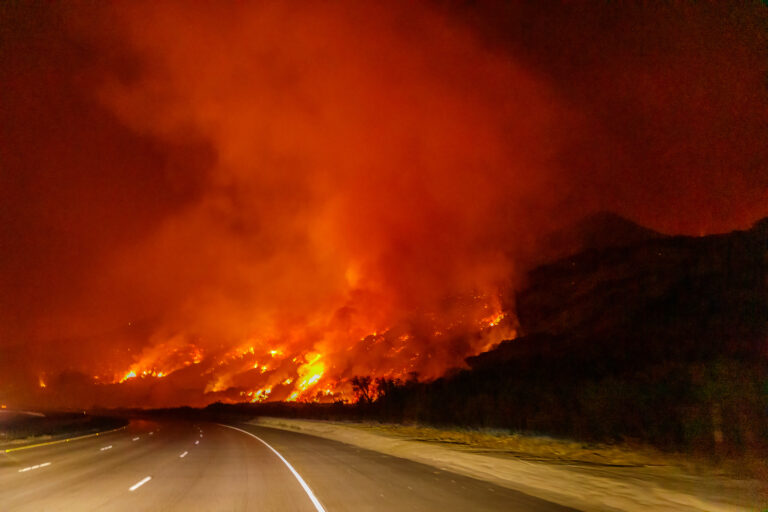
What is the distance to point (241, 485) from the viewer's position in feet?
52.8

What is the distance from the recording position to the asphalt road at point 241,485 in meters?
12.8

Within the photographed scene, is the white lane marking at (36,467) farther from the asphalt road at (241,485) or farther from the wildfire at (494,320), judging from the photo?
the wildfire at (494,320)

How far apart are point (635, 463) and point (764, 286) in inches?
1884

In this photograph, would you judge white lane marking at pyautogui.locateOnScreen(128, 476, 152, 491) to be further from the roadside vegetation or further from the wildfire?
the wildfire

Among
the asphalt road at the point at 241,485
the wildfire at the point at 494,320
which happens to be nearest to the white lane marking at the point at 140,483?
the asphalt road at the point at 241,485

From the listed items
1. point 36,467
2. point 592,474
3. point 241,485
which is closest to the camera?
point 592,474

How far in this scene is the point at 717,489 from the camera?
13.1 meters

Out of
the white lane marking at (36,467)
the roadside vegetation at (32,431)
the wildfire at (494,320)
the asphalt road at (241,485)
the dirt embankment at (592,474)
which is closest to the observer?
the dirt embankment at (592,474)

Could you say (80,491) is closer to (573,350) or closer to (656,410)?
(656,410)

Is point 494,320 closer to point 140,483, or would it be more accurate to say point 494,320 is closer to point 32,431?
point 32,431

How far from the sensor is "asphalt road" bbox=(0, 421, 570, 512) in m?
12.8

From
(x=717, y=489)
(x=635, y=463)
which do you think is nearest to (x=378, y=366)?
(x=635, y=463)

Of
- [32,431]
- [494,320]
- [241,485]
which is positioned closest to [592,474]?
[241,485]

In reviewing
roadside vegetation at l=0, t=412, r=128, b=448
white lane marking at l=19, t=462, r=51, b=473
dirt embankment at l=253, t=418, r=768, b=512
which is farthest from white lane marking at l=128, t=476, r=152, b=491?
roadside vegetation at l=0, t=412, r=128, b=448
